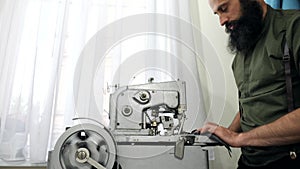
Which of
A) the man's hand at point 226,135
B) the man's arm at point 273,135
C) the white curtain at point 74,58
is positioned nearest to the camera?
the man's arm at point 273,135

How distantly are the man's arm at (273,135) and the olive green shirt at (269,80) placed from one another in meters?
0.05

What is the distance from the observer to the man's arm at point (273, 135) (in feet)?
2.39

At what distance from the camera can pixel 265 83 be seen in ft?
2.79

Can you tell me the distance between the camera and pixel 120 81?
3.91ft

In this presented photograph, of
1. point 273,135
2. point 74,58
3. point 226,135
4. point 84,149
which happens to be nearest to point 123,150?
point 84,149

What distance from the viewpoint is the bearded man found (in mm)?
774

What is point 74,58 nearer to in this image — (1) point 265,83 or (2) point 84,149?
(2) point 84,149

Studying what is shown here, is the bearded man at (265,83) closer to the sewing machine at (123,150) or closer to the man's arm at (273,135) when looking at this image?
the man's arm at (273,135)

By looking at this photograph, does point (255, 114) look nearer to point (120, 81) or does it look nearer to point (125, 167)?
point (125, 167)

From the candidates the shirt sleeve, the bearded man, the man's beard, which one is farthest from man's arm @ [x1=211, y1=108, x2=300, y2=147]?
the man's beard

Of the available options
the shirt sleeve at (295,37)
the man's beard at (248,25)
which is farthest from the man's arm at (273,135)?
the man's beard at (248,25)

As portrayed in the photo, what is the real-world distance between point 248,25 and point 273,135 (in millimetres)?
394

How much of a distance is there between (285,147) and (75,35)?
109 centimetres

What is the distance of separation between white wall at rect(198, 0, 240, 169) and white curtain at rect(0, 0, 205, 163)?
0.11m
